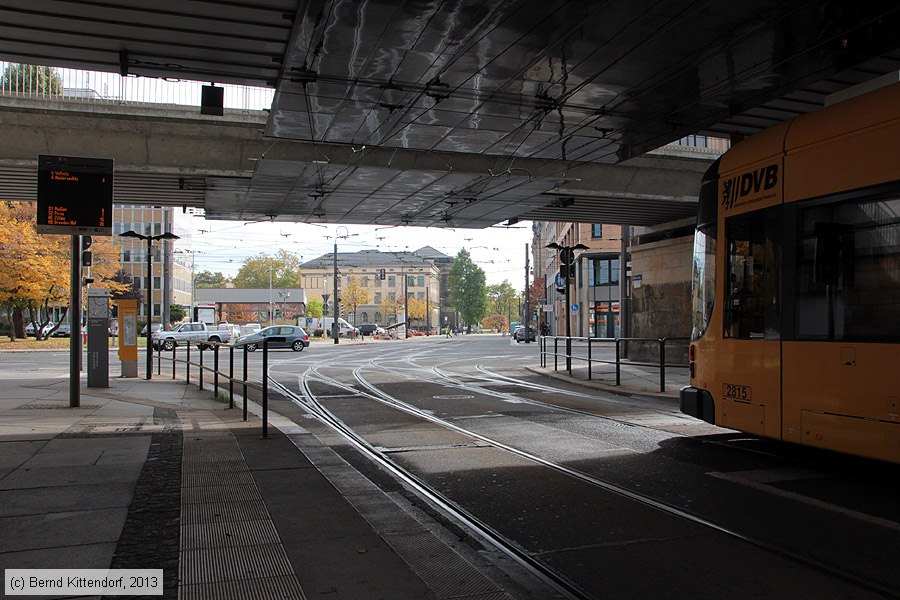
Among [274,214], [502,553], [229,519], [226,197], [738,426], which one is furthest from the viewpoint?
[274,214]

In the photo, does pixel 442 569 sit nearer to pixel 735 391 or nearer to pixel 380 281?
pixel 735 391

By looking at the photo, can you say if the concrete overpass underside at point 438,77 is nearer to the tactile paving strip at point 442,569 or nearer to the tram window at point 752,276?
the tram window at point 752,276

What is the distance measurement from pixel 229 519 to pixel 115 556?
106 centimetres

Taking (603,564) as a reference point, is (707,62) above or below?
above

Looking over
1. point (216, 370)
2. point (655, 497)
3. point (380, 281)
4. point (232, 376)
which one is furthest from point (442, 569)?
point (380, 281)

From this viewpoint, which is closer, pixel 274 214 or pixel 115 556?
pixel 115 556

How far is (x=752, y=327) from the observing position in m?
7.88

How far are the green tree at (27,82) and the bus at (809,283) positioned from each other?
1512 cm

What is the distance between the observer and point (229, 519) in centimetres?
569

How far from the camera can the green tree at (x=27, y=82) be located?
53.8 ft

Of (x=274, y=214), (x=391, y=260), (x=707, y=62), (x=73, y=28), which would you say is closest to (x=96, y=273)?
(x=274, y=214)

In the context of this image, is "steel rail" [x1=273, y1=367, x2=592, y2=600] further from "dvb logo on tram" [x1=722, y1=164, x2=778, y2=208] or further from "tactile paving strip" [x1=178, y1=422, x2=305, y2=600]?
"dvb logo on tram" [x1=722, y1=164, x2=778, y2=208]

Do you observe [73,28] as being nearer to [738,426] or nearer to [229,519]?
[229,519]

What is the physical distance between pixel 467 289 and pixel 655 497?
12886cm
